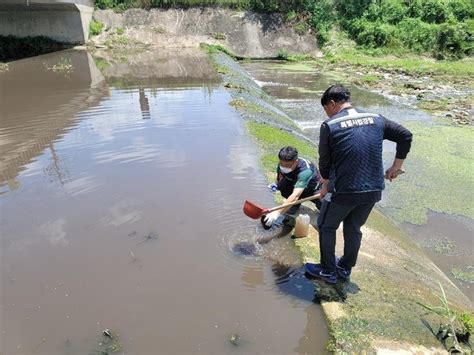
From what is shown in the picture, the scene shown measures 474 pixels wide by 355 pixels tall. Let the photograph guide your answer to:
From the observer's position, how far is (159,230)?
5207 mm

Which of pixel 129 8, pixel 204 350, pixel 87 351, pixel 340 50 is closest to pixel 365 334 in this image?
pixel 204 350

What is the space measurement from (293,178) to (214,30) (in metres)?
28.5

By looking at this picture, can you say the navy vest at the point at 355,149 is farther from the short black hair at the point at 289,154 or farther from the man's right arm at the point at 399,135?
the short black hair at the point at 289,154

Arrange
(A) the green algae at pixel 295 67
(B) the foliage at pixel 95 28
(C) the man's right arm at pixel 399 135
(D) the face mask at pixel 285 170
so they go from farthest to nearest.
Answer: (B) the foliage at pixel 95 28
(A) the green algae at pixel 295 67
(D) the face mask at pixel 285 170
(C) the man's right arm at pixel 399 135

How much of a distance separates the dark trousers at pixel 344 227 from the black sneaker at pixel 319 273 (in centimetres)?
5

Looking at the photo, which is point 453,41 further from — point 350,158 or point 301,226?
point 350,158

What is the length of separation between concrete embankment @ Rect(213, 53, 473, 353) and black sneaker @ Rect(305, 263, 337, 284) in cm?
8

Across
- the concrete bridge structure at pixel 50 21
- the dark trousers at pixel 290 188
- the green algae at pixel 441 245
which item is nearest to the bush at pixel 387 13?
the concrete bridge structure at pixel 50 21

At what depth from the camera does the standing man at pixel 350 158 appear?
11.5 feet

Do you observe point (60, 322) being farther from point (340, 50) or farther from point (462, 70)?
point (340, 50)

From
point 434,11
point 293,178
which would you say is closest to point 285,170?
point 293,178

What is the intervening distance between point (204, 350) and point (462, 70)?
26703 millimetres

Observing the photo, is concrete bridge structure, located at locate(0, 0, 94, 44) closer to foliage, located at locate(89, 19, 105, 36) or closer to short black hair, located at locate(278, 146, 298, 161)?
foliage, located at locate(89, 19, 105, 36)

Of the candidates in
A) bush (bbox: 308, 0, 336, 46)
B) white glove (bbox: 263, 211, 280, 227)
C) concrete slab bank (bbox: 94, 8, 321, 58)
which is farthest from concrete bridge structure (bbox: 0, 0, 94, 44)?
white glove (bbox: 263, 211, 280, 227)
